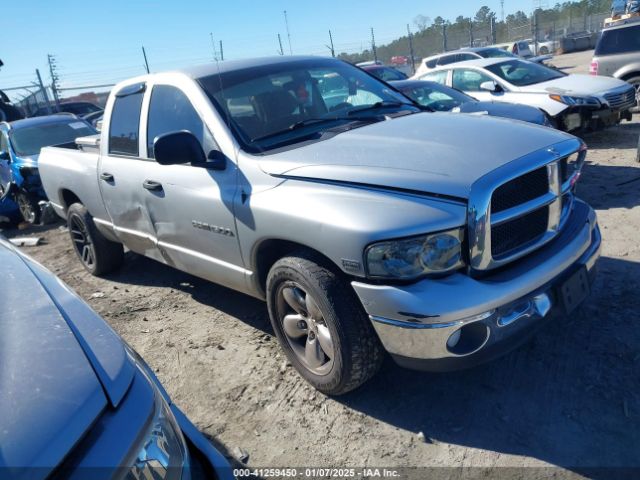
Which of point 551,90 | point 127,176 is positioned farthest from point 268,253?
point 551,90

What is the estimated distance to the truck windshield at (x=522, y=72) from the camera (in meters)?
9.02

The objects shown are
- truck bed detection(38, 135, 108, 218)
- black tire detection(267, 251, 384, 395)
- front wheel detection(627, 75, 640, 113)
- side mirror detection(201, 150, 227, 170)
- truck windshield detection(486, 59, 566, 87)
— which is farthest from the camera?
front wheel detection(627, 75, 640, 113)

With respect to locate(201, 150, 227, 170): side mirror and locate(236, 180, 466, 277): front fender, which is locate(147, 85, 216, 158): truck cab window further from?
locate(236, 180, 466, 277): front fender

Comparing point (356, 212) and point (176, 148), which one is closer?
point (356, 212)

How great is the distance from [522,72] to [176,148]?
823cm

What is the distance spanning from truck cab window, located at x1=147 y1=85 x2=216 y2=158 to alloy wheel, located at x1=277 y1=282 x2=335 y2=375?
3.60 ft

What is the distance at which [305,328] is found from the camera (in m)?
2.96

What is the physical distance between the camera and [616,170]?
6.54 m

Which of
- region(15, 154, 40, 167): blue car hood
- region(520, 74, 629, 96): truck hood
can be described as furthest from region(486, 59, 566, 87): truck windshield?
region(15, 154, 40, 167): blue car hood

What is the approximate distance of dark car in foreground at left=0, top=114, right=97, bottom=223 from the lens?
27.7 feet

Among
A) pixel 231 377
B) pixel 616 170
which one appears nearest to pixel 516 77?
pixel 616 170

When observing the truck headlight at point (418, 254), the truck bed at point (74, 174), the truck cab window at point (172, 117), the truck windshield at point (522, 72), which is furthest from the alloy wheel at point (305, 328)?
the truck windshield at point (522, 72)

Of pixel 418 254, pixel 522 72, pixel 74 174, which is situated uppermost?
pixel 522 72

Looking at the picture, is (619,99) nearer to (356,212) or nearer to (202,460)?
(356,212)
